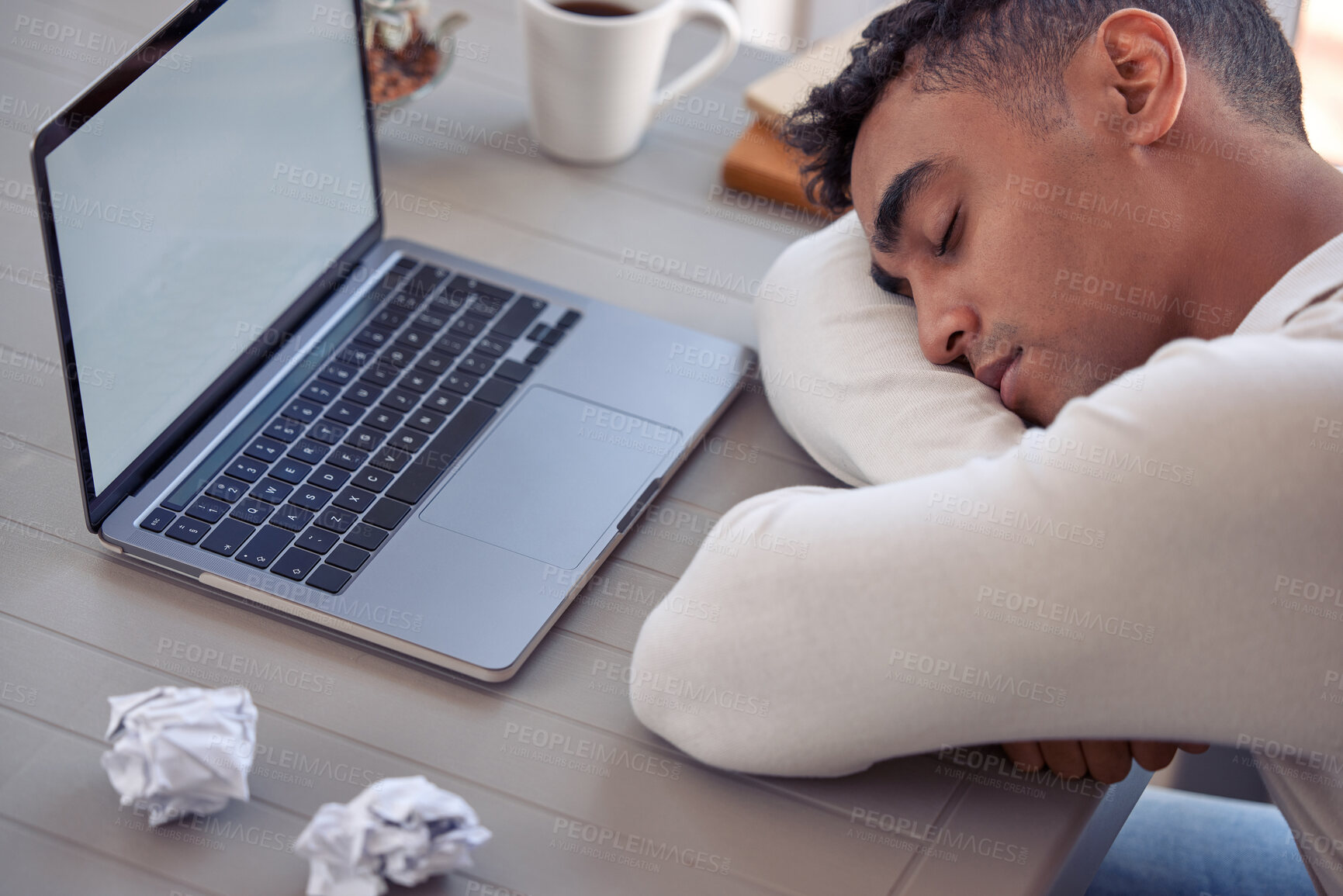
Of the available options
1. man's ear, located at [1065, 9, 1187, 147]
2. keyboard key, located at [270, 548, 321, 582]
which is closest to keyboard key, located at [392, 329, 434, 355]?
keyboard key, located at [270, 548, 321, 582]

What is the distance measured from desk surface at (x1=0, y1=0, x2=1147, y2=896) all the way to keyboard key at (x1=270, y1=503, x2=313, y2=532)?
0.06 metres

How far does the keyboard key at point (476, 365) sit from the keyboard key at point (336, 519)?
163 millimetres

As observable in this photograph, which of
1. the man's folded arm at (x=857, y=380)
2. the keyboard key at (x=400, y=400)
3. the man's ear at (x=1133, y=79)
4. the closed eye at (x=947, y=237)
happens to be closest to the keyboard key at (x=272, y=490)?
the keyboard key at (x=400, y=400)

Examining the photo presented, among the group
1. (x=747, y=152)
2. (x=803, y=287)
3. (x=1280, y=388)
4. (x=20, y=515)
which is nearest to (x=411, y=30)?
(x=747, y=152)

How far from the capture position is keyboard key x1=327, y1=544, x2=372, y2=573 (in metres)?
0.74

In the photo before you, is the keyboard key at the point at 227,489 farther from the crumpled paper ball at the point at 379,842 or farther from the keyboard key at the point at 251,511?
the crumpled paper ball at the point at 379,842

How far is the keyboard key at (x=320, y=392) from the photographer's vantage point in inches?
33.3

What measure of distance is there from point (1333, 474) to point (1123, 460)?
10 centimetres

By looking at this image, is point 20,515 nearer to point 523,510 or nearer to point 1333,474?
point 523,510

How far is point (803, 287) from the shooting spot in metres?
0.94

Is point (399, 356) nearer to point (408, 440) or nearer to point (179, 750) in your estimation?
point (408, 440)

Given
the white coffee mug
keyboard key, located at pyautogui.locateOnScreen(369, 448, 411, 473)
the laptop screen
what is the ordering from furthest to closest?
1. the white coffee mug
2. keyboard key, located at pyautogui.locateOnScreen(369, 448, 411, 473)
3. the laptop screen

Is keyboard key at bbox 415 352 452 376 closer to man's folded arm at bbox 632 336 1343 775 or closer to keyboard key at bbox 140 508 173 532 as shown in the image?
keyboard key at bbox 140 508 173 532

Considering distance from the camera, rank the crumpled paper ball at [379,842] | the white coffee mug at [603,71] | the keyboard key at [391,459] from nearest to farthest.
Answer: the crumpled paper ball at [379,842] < the keyboard key at [391,459] < the white coffee mug at [603,71]
